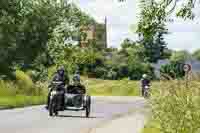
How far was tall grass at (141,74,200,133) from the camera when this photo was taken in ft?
52.6

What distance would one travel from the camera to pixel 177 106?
16.5 m

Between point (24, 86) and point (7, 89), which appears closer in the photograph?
point (7, 89)

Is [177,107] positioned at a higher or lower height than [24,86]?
higher

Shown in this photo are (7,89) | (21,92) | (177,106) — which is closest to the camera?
(177,106)

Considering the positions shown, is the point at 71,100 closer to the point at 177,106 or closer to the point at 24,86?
the point at 177,106

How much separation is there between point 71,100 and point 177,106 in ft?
45.0

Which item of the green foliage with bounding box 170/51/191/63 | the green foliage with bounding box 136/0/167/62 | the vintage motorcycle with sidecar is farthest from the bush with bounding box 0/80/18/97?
the green foliage with bounding box 170/51/191/63

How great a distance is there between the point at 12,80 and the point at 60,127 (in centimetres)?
3173

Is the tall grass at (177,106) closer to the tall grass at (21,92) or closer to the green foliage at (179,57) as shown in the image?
the tall grass at (21,92)

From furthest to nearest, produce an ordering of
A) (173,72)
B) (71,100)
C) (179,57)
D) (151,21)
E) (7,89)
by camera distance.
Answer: (179,57) < (7,89) < (71,100) < (173,72) < (151,21)

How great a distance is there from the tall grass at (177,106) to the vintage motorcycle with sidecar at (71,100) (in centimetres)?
1188

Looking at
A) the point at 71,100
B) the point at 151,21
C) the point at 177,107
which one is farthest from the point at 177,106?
the point at 71,100

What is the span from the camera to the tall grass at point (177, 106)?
16.0 metres

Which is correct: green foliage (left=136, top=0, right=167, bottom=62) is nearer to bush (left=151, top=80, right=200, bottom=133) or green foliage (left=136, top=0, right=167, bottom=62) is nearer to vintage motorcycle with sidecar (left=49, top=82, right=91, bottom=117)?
bush (left=151, top=80, right=200, bottom=133)
